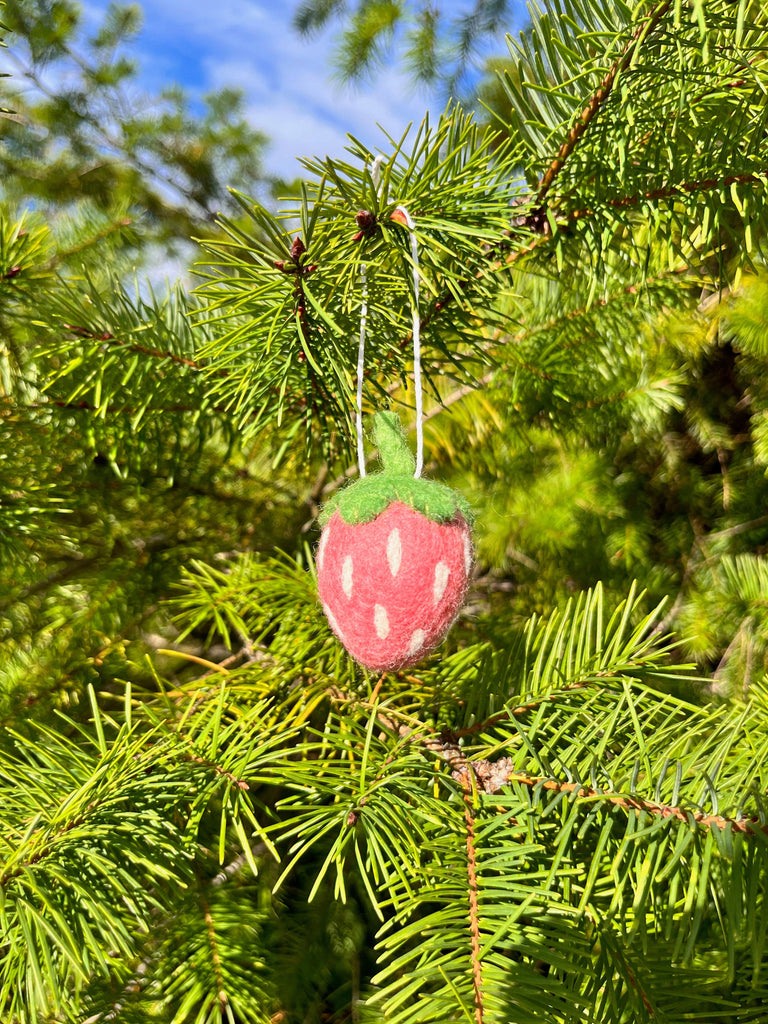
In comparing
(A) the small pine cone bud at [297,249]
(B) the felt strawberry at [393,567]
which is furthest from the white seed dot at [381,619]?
(A) the small pine cone bud at [297,249]

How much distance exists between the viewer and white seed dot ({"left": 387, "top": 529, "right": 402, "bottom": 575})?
1.31ft

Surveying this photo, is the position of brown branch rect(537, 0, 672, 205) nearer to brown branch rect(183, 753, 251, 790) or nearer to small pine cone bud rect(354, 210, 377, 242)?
small pine cone bud rect(354, 210, 377, 242)

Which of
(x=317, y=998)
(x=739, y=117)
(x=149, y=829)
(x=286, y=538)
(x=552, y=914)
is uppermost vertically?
(x=739, y=117)

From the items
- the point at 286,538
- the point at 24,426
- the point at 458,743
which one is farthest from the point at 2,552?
the point at 458,743

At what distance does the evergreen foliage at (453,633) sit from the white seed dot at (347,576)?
0.26ft

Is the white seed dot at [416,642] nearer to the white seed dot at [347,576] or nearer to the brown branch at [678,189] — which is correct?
the white seed dot at [347,576]

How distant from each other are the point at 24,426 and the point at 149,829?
14.5 inches

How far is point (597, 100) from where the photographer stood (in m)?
0.39

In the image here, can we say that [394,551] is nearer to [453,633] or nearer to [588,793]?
[588,793]

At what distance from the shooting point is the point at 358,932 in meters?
0.71

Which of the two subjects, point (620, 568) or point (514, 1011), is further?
point (620, 568)

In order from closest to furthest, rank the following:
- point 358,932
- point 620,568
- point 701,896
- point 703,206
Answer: point 701,896, point 703,206, point 358,932, point 620,568

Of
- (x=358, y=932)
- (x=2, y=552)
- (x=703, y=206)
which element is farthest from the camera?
(x=358, y=932)

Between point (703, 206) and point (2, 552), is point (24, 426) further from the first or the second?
point (703, 206)
